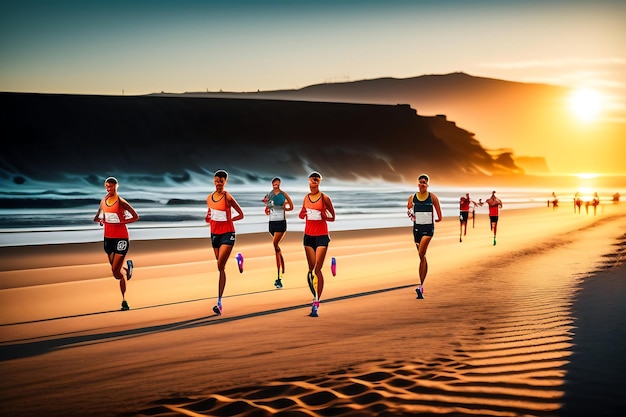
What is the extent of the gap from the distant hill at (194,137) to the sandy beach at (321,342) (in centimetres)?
13129

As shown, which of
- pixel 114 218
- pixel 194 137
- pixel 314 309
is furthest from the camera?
pixel 194 137

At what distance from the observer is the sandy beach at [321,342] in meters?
5.64

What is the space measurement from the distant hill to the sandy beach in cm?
13129

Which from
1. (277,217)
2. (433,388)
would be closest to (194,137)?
(277,217)

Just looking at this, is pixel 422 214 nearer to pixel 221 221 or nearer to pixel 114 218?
pixel 221 221

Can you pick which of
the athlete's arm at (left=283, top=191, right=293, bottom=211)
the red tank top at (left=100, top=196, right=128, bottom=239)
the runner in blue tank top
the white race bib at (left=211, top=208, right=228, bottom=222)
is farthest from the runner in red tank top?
the runner in blue tank top

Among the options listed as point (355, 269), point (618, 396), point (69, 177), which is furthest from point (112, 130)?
point (618, 396)

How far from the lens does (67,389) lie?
19.9 feet

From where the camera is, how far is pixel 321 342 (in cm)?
792

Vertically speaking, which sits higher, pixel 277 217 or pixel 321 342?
pixel 277 217

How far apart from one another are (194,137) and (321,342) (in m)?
169

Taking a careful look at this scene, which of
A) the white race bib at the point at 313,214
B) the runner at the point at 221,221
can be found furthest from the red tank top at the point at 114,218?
the white race bib at the point at 313,214

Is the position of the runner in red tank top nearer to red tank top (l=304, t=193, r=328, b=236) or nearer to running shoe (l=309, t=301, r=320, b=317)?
red tank top (l=304, t=193, r=328, b=236)

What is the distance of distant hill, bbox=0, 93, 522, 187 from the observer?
151000 millimetres
